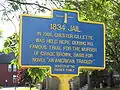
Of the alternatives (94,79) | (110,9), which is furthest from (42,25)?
(94,79)

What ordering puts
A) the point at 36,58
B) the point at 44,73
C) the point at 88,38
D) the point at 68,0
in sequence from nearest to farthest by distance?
the point at 36,58
the point at 88,38
the point at 44,73
the point at 68,0

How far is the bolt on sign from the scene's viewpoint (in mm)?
8961

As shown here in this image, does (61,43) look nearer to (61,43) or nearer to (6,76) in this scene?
(61,43)

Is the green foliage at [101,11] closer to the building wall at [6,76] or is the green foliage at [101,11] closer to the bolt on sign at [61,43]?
the bolt on sign at [61,43]

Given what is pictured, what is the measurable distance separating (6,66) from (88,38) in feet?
283

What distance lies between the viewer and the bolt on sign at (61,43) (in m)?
8.96

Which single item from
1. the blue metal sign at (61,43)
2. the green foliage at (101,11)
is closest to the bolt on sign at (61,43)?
the blue metal sign at (61,43)

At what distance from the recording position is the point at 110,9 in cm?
1391

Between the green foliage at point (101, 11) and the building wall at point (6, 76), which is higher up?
the green foliage at point (101, 11)

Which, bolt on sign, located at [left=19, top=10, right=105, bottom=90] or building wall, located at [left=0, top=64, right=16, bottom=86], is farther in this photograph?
building wall, located at [left=0, top=64, right=16, bottom=86]

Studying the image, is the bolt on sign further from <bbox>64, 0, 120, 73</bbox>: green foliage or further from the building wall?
the building wall

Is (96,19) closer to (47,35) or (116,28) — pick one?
(116,28)

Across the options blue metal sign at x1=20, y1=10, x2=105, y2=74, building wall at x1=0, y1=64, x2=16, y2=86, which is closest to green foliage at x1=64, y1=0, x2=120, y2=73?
blue metal sign at x1=20, y1=10, x2=105, y2=74

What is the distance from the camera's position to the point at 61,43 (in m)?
9.30
